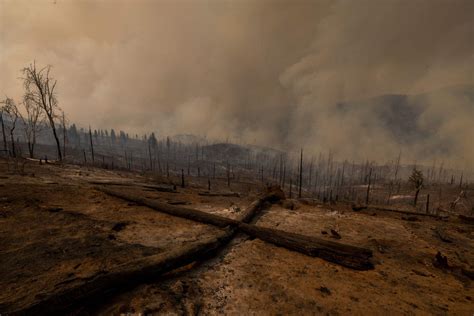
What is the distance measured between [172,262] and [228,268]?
1382 millimetres

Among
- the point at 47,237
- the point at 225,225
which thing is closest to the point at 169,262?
the point at 225,225

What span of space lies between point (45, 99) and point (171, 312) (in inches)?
1567

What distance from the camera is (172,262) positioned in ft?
14.5

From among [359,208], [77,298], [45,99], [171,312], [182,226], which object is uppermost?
[45,99]

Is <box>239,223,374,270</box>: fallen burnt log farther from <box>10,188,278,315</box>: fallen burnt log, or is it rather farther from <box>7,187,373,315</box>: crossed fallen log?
<box>10,188,278,315</box>: fallen burnt log

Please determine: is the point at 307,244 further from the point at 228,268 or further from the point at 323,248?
the point at 228,268

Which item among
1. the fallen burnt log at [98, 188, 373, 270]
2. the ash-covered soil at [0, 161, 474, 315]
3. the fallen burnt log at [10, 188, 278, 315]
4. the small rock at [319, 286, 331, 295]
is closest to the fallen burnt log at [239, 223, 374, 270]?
the fallen burnt log at [98, 188, 373, 270]

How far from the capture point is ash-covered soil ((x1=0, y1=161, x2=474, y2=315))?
12.0ft

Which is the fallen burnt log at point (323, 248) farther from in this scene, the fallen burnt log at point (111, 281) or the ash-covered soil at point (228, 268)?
the fallen burnt log at point (111, 281)

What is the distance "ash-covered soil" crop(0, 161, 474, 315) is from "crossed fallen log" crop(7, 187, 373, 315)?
106 millimetres

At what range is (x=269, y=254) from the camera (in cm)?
579

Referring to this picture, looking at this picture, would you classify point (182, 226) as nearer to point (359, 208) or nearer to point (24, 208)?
point (24, 208)

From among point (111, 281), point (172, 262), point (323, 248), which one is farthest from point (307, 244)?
point (111, 281)

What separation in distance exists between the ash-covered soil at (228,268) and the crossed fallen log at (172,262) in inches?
4.2
